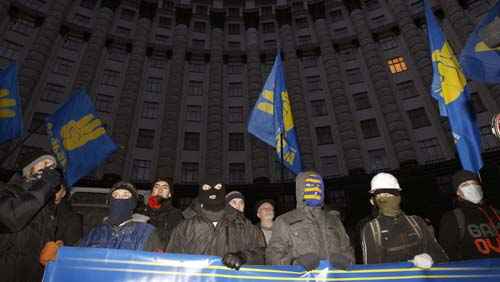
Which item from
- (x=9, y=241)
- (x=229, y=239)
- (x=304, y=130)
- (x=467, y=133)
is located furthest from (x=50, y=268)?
(x=304, y=130)

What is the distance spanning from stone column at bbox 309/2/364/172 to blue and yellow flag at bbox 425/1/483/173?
54.3ft

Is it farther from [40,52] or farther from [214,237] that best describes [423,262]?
[40,52]

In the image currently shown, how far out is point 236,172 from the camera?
2598 cm

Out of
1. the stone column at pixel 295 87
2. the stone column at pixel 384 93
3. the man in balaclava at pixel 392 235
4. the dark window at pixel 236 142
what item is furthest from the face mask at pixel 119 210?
the dark window at pixel 236 142

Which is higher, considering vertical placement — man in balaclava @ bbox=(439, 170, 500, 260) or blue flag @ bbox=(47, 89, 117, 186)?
blue flag @ bbox=(47, 89, 117, 186)

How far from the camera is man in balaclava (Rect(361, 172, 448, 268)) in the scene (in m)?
3.74

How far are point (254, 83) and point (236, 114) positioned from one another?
137 inches

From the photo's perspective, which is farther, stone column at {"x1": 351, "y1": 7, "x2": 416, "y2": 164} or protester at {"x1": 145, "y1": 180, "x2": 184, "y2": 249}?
stone column at {"x1": 351, "y1": 7, "x2": 416, "y2": 164}

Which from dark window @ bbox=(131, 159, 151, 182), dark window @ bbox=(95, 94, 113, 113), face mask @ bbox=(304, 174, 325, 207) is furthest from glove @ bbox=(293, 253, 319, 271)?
dark window @ bbox=(95, 94, 113, 113)

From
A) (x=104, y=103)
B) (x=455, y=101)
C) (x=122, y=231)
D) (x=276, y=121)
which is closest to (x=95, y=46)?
(x=104, y=103)

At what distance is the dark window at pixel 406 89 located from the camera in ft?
83.7

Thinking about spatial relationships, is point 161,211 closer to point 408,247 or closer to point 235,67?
point 408,247

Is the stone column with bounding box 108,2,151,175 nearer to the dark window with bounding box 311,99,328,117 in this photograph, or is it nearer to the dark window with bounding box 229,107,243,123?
the dark window with bounding box 229,107,243,123

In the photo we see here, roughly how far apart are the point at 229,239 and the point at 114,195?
1683mm
